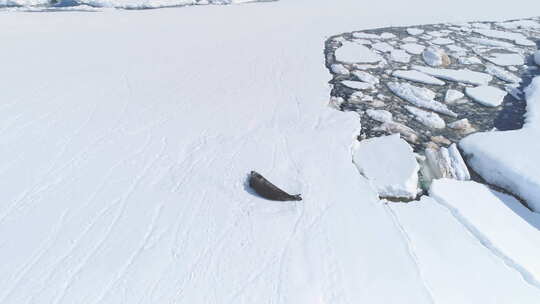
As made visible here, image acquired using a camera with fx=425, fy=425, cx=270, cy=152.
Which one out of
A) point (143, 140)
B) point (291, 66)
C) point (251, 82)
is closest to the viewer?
point (143, 140)

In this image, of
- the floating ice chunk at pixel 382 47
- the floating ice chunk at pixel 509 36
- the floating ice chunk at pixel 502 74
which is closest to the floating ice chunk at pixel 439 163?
the floating ice chunk at pixel 502 74

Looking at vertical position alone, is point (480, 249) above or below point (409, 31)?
below

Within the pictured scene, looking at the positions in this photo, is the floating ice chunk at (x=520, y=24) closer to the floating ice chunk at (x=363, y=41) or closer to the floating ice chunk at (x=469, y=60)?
the floating ice chunk at (x=469, y=60)

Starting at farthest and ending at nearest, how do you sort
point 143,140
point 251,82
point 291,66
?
1. point 291,66
2. point 251,82
3. point 143,140

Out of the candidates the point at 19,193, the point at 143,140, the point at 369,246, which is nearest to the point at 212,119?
the point at 143,140

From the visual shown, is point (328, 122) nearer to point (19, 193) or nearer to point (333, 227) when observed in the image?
point (333, 227)

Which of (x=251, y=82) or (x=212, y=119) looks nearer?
(x=212, y=119)

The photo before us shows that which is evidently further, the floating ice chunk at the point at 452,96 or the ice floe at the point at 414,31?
the ice floe at the point at 414,31
